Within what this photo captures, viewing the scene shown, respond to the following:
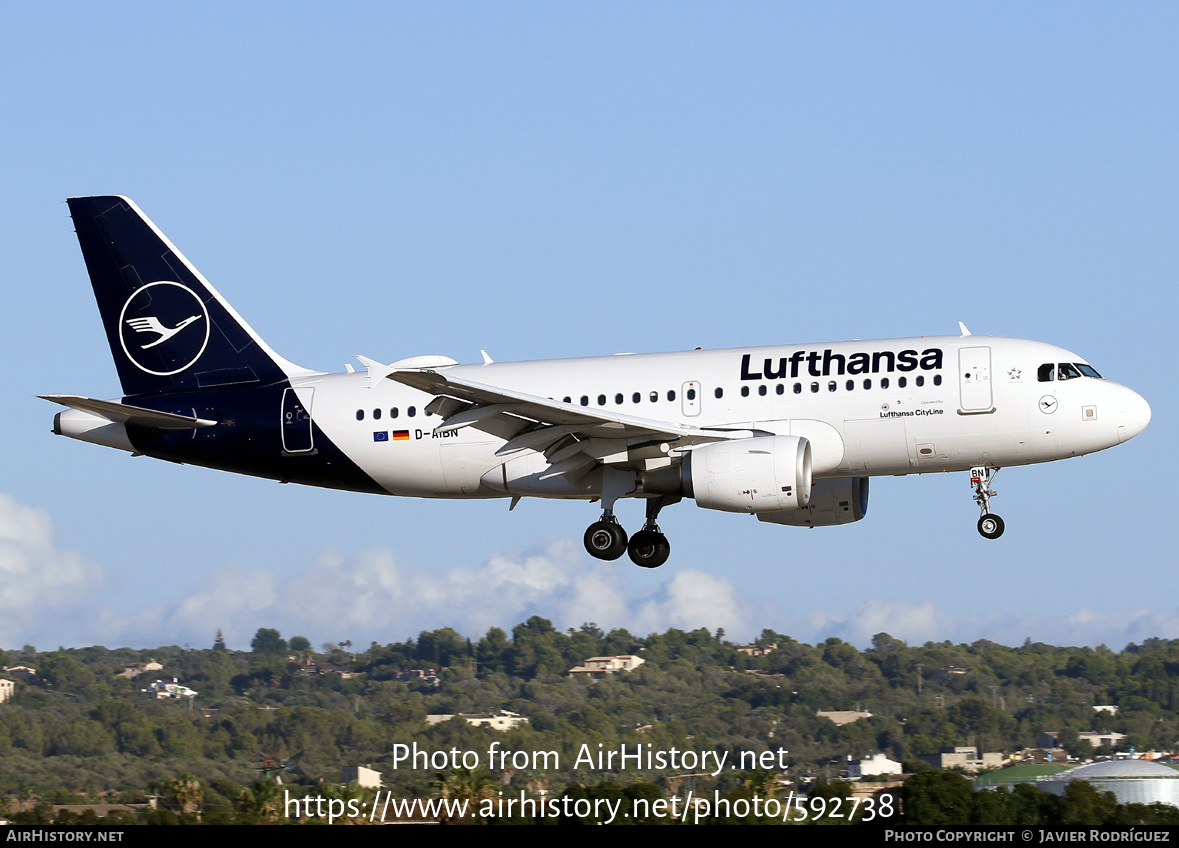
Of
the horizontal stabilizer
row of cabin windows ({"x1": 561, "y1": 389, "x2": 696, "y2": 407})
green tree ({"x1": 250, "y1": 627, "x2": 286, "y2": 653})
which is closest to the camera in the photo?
row of cabin windows ({"x1": 561, "y1": 389, "x2": 696, "y2": 407})

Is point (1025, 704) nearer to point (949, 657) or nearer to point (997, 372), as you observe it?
point (949, 657)

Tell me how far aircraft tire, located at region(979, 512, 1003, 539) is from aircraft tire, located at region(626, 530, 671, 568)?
741 cm

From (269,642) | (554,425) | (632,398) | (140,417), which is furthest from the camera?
(269,642)

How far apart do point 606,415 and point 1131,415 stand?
1160cm

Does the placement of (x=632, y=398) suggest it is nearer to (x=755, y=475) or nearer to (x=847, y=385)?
(x=755, y=475)

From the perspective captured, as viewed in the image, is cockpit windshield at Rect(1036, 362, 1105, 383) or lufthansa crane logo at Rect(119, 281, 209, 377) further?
lufthansa crane logo at Rect(119, 281, 209, 377)

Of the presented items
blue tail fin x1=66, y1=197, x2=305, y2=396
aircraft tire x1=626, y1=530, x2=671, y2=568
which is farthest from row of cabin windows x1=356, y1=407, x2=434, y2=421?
aircraft tire x1=626, y1=530, x2=671, y2=568

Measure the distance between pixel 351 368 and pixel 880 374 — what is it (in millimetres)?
13199

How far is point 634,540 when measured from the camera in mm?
36031

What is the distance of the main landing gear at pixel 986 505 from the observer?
3397 cm

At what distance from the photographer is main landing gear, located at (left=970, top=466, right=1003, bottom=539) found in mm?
33969

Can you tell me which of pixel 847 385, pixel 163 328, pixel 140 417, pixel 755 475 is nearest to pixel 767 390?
pixel 847 385

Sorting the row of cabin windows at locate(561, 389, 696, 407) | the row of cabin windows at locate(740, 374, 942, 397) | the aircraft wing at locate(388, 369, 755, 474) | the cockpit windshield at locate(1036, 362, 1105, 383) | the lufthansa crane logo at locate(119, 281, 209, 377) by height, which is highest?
the lufthansa crane logo at locate(119, 281, 209, 377)

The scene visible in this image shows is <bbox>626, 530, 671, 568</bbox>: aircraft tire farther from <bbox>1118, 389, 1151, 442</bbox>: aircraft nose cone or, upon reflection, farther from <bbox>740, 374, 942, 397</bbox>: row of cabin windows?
<bbox>1118, 389, 1151, 442</bbox>: aircraft nose cone
